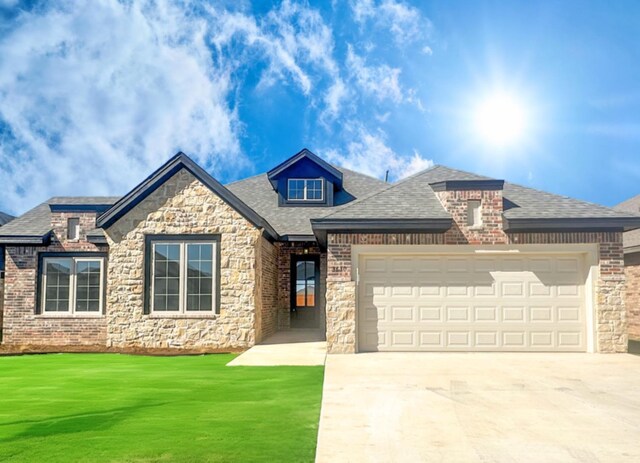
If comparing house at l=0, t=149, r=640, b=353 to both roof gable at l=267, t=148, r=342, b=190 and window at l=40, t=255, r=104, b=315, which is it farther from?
roof gable at l=267, t=148, r=342, b=190

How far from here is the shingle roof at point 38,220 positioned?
53.2 feet

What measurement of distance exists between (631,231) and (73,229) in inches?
751

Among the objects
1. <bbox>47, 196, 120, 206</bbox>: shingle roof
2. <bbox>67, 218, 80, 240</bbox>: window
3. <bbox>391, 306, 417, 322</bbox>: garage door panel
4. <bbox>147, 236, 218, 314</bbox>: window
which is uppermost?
<bbox>47, 196, 120, 206</bbox>: shingle roof

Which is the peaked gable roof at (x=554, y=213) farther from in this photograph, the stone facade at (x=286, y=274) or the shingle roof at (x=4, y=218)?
the shingle roof at (x=4, y=218)

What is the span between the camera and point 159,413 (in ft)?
22.4

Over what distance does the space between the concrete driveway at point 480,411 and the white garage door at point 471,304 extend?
1431 mm

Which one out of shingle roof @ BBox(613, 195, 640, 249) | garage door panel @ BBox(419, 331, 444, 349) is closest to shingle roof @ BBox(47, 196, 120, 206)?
garage door panel @ BBox(419, 331, 444, 349)

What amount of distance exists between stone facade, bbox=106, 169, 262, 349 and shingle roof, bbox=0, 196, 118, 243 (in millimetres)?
3632

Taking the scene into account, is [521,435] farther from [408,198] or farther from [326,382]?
[408,198]

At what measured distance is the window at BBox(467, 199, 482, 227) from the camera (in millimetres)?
12641

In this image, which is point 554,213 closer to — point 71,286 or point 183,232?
point 183,232

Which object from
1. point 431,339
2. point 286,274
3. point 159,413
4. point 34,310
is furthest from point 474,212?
point 34,310

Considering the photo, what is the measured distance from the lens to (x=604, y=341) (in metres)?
12.4

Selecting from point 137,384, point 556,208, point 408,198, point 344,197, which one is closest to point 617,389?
point 556,208
